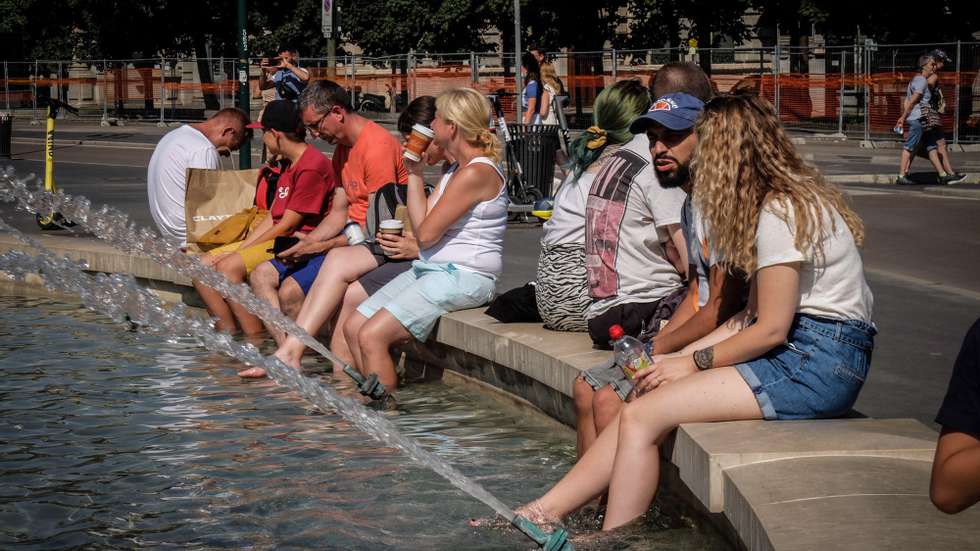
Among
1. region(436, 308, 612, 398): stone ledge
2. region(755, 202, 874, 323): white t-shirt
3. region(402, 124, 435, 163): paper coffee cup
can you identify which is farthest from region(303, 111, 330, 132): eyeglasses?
region(755, 202, 874, 323): white t-shirt

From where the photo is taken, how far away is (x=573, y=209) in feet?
19.3

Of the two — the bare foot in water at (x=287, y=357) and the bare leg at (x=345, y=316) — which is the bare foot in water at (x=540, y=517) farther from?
the bare foot in water at (x=287, y=357)

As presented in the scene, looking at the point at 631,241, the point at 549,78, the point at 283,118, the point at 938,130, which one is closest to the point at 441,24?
the point at 549,78

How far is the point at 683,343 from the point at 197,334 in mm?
4384

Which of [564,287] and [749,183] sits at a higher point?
[749,183]

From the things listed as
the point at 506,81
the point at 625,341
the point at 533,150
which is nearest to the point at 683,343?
the point at 625,341

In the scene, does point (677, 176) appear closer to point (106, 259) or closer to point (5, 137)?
point (106, 259)

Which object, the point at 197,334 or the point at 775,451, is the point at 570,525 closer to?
the point at 775,451

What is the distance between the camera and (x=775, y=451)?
13.3 ft

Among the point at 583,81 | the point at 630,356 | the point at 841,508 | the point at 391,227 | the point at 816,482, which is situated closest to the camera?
the point at 841,508

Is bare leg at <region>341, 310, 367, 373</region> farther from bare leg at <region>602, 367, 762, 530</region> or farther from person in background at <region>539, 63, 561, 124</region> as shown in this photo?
person in background at <region>539, 63, 561, 124</region>

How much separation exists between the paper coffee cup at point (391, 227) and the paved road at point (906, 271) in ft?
7.16

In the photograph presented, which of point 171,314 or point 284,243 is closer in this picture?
point 284,243

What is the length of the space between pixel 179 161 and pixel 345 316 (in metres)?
2.26
